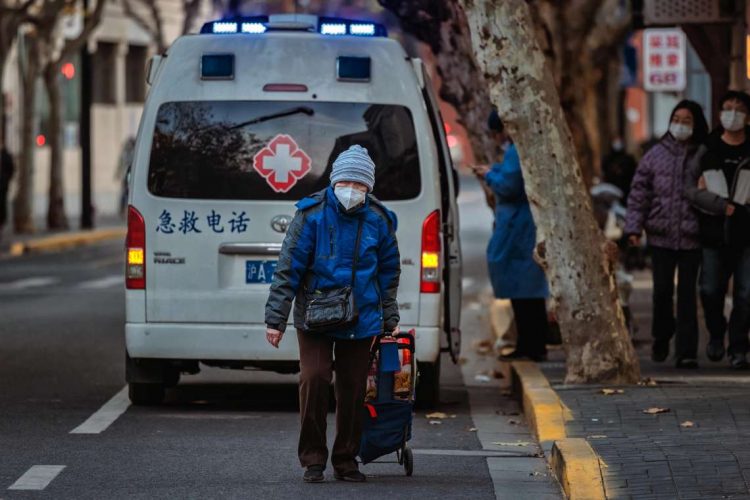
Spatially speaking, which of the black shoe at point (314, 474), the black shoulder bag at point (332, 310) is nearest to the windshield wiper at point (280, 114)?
the black shoulder bag at point (332, 310)

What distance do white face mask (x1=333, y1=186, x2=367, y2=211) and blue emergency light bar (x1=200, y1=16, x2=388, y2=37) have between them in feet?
10.2

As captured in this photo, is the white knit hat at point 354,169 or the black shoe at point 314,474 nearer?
the white knit hat at point 354,169

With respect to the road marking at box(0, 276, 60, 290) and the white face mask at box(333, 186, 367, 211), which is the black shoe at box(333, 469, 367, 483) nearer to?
the white face mask at box(333, 186, 367, 211)

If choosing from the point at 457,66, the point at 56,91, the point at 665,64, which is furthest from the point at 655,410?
the point at 56,91

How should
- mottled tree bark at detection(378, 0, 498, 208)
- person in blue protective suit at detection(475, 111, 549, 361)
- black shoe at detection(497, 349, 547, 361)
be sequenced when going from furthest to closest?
mottled tree bark at detection(378, 0, 498, 208) < black shoe at detection(497, 349, 547, 361) < person in blue protective suit at detection(475, 111, 549, 361)

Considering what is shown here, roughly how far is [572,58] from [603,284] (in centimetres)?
1020

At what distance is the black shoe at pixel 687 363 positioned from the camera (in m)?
12.4

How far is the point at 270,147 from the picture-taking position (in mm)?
10891

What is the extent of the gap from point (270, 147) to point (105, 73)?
155 ft

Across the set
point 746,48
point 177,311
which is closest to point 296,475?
point 177,311

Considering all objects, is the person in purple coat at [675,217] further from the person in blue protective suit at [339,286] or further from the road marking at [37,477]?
the road marking at [37,477]

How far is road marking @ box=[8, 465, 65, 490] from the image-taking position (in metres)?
8.23

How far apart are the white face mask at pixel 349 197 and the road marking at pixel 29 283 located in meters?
14.1

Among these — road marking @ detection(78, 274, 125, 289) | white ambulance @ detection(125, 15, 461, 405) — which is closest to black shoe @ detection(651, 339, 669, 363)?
white ambulance @ detection(125, 15, 461, 405)
